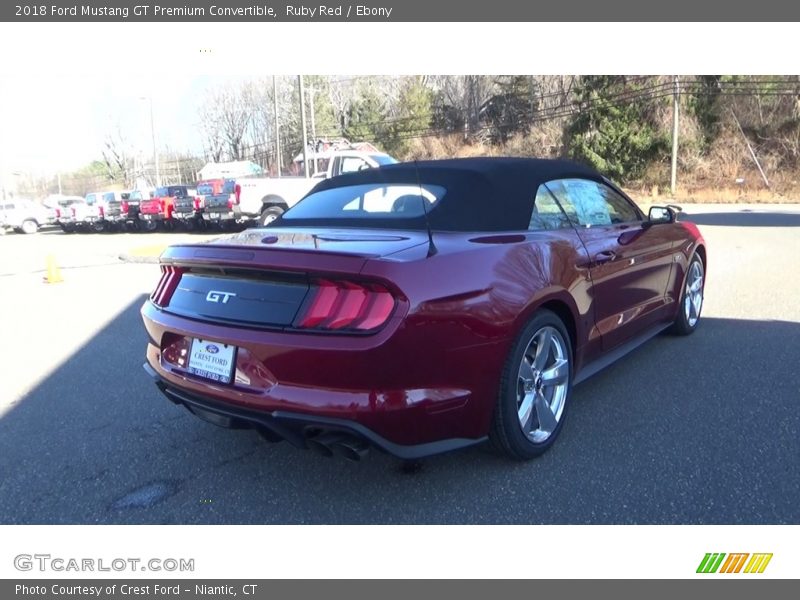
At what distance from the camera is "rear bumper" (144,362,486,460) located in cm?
249

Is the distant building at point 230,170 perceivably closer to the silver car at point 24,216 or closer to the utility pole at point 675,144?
the silver car at point 24,216

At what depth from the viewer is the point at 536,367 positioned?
3.22 metres

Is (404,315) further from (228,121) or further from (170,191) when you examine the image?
(228,121)

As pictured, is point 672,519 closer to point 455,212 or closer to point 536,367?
point 536,367

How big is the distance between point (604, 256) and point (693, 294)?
219 cm

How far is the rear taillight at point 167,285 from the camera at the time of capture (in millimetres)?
3189

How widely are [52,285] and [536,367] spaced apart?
9104 millimetres

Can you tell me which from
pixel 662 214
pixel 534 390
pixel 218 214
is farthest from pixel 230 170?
pixel 534 390

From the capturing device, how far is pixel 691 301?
5.46 metres

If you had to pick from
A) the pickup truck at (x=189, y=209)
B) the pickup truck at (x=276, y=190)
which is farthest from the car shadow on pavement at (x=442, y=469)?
the pickup truck at (x=189, y=209)

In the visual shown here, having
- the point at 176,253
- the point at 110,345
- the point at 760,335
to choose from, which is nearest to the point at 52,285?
the point at 110,345

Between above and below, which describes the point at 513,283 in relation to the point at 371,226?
below

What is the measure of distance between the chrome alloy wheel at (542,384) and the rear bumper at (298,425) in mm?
393

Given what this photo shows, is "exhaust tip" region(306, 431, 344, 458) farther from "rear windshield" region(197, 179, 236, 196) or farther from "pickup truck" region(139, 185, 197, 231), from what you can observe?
"pickup truck" region(139, 185, 197, 231)
